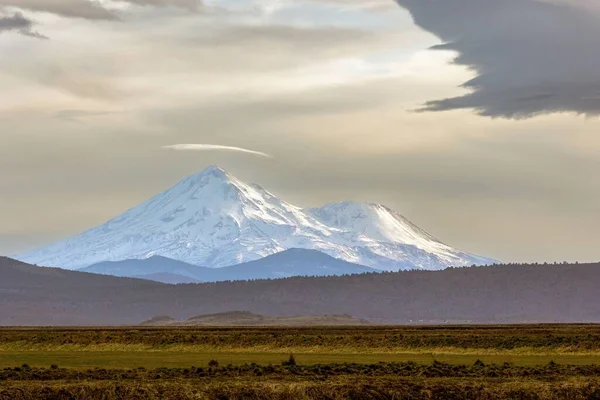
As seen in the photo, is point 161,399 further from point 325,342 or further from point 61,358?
point 325,342

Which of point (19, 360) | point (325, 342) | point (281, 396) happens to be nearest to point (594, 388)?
point (281, 396)

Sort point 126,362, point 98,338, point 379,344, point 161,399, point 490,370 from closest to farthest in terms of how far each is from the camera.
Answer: point 161,399 < point 490,370 < point 126,362 < point 379,344 < point 98,338

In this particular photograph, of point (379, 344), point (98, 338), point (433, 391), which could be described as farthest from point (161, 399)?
point (98, 338)

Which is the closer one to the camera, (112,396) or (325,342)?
(112,396)

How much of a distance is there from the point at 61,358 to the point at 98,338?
66.1ft

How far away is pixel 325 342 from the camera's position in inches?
3324

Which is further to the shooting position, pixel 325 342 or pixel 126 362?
pixel 325 342

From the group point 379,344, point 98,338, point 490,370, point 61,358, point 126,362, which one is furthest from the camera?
point 98,338

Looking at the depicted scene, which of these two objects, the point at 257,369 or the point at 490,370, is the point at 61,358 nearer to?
the point at 257,369

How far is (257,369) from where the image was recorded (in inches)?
2098

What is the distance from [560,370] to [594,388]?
7.90 m

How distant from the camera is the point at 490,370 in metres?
52.9

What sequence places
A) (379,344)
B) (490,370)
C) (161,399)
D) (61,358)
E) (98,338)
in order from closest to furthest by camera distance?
(161,399) < (490,370) < (61,358) < (379,344) < (98,338)

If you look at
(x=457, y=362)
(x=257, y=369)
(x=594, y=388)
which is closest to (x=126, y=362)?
(x=257, y=369)
